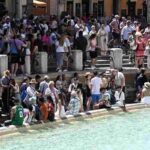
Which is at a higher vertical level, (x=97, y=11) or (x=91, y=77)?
(x=97, y=11)

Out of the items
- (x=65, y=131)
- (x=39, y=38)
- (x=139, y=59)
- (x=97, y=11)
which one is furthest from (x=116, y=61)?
(x=97, y=11)

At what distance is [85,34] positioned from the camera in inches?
1148

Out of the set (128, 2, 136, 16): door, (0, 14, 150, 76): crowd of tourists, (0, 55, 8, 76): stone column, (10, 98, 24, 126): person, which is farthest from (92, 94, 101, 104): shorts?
(128, 2, 136, 16): door

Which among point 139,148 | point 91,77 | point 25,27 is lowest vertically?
point 139,148

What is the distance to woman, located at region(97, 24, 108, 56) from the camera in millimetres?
29766

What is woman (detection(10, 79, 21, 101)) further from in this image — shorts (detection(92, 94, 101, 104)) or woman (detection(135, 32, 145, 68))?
woman (detection(135, 32, 145, 68))

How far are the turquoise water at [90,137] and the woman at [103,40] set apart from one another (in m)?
7.14

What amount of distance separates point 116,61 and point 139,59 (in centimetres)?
120

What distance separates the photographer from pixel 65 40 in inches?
1057

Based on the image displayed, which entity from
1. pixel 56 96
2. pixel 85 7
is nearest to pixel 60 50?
pixel 56 96

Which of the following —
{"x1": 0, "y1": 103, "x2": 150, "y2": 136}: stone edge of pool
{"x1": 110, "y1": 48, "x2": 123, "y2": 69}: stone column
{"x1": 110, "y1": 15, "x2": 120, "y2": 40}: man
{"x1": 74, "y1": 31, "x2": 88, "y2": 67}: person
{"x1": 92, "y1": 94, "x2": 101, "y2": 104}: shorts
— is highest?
{"x1": 110, "y1": 15, "x2": 120, "y2": 40}: man

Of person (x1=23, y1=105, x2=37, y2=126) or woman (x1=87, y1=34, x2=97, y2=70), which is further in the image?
woman (x1=87, y1=34, x2=97, y2=70)

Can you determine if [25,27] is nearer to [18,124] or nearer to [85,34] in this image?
[85,34]

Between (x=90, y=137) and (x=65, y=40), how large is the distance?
285 inches
